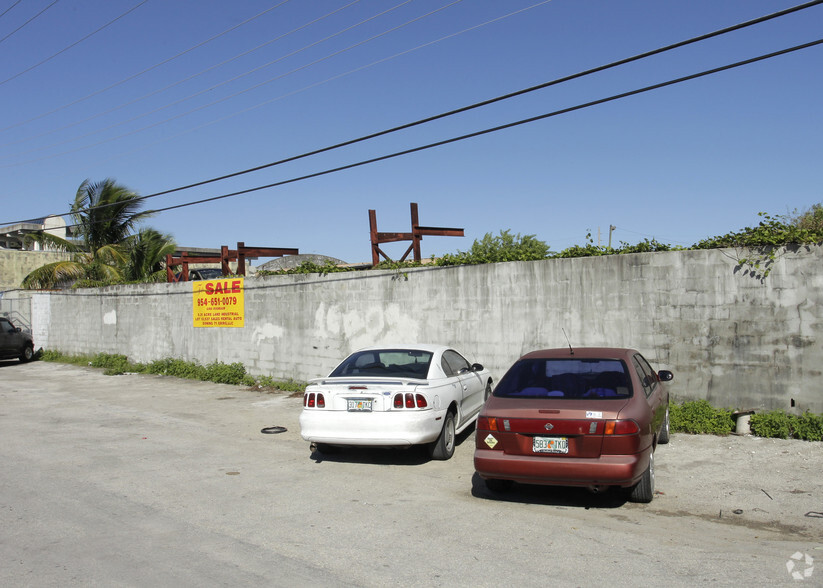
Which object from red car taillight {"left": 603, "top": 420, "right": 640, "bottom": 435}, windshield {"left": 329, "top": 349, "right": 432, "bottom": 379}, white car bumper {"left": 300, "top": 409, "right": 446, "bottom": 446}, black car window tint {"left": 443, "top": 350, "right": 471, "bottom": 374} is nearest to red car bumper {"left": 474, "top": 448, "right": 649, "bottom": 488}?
red car taillight {"left": 603, "top": 420, "right": 640, "bottom": 435}

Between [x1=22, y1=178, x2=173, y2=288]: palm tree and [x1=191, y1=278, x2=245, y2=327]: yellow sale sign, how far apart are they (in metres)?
8.76

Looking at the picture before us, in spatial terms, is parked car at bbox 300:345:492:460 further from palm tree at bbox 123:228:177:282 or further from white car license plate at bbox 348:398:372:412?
palm tree at bbox 123:228:177:282

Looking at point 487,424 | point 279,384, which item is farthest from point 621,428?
point 279,384

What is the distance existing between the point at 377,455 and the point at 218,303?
10.0 metres

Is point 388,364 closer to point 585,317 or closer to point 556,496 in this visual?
point 556,496

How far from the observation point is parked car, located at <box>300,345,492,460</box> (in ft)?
26.4

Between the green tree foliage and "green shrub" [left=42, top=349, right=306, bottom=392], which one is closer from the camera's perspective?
the green tree foliage

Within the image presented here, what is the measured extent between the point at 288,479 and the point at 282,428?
3.44 metres

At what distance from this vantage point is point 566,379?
691cm

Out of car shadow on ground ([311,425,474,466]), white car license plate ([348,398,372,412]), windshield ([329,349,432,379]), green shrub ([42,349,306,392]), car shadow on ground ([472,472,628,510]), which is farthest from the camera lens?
green shrub ([42,349,306,392])

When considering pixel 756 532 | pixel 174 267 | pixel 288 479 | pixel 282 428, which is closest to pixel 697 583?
pixel 756 532

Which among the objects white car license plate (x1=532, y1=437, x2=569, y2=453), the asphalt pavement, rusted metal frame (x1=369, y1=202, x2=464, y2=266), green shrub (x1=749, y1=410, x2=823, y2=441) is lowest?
the asphalt pavement

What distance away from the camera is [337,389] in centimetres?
832

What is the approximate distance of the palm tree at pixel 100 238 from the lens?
26594mm
